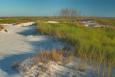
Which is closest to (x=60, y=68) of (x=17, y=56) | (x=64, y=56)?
(x=64, y=56)

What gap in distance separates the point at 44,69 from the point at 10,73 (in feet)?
2.92

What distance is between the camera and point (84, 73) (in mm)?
7113

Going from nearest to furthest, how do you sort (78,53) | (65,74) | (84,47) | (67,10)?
1. (65,74)
2. (78,53)
3. (84,47)
4. (67,10)

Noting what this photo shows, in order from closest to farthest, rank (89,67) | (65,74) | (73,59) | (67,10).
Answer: (65,74)
(89,67)
(73,59)
(67,10)

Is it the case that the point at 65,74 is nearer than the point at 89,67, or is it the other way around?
the point at 65,74

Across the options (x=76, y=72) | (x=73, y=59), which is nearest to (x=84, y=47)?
(x=73, y=59)

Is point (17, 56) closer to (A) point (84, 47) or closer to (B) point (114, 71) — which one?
(A) point (84, 47)

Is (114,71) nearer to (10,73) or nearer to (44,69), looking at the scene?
(44,69)

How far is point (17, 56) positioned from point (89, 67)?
2.71 meters

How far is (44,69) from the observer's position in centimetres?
721

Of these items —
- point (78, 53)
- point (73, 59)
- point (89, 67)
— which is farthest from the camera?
point (78, 53)

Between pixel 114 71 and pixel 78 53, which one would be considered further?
pixel 78 53

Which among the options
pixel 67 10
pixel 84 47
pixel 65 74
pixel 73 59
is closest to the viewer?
pixel 65 74

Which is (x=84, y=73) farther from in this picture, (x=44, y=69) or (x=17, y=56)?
(x=17, y=56)
